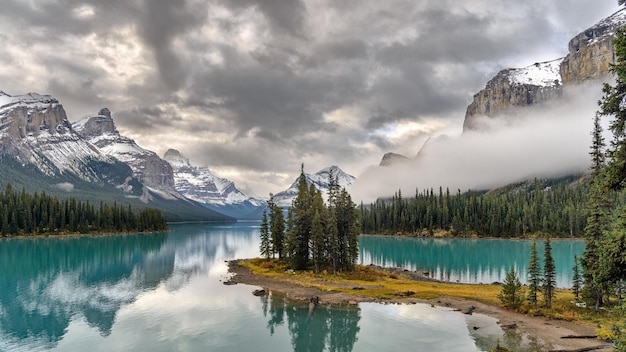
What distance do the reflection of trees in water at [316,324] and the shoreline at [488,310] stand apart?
3977mm

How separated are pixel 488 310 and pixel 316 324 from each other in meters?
24.1

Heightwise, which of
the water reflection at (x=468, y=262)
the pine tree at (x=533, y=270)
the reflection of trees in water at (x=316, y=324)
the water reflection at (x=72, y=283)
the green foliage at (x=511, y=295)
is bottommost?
the water reflection at (x=468, y=262)

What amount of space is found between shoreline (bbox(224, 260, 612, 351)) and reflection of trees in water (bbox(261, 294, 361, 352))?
3977 millimetres

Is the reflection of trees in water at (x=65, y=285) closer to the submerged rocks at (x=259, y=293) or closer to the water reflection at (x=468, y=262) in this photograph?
the submerged rocks at (x=259, y=293)

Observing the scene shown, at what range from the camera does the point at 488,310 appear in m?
55.9

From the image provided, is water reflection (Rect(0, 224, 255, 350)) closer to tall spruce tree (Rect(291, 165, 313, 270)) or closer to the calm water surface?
the calm water surface

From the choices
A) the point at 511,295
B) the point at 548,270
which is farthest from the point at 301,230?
the point at 548,270

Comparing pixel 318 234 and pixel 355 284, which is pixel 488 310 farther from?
pixel 318 234

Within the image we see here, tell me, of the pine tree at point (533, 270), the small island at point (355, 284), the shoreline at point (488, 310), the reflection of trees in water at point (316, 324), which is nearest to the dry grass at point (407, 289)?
the small island at point (355, 284)

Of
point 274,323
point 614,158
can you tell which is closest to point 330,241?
point 274,323

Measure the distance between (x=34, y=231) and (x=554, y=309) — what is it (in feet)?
711

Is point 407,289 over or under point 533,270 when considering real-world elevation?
under

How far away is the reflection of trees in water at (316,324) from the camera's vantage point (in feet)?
145

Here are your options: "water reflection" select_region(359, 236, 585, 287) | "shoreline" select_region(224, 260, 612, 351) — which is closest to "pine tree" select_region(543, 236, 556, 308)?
"shoreline" select_region(224, 260, 612, 351)
